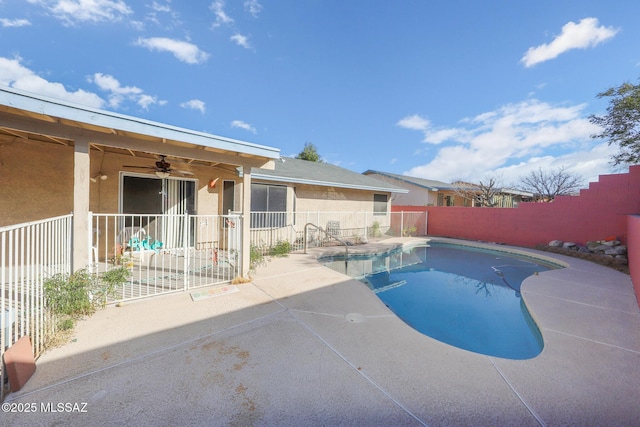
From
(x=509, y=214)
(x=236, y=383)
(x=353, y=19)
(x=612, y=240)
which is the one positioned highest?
(x=353, y=19)

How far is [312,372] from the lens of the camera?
98.9 inches

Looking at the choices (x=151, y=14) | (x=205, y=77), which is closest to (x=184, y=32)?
(x=151, y=14)

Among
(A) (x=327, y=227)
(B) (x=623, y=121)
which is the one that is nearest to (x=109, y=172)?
(A) (x=327, y=227)

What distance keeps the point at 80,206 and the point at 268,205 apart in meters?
5.92

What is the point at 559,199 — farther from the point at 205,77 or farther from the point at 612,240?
the point at 205,77

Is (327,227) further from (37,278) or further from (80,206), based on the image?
(37,278)

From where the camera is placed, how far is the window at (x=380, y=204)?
13727 millimetres

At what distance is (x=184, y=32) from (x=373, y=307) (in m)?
10.2

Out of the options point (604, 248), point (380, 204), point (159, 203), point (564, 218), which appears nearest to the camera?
point (159, 203)

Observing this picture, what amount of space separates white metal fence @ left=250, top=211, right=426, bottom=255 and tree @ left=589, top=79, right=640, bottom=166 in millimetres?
8496

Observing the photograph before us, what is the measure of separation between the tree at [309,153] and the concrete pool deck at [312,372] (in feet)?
84.9

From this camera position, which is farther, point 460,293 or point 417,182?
point 417,182

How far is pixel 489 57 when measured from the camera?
9.78 m

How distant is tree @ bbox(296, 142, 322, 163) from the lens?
28719mm
